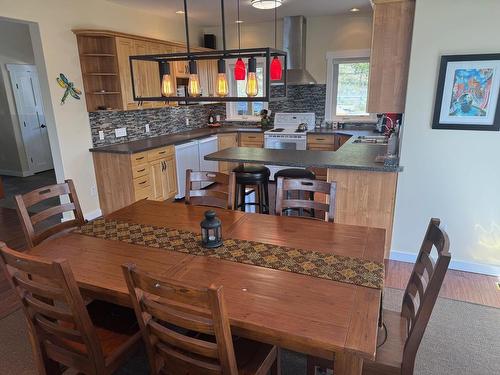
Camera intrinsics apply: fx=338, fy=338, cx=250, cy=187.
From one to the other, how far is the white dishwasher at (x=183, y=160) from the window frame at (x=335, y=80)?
2.36m

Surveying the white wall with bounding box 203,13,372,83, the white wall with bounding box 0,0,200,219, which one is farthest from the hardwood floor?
the white wall with bounding box 203,13,372,83

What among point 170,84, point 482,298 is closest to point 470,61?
point 482,298

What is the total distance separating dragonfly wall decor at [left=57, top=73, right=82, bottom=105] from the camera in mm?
3717

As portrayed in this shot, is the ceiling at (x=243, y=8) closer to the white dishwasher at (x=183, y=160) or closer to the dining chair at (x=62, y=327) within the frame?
the white dishwasher at (x=183, y=160)

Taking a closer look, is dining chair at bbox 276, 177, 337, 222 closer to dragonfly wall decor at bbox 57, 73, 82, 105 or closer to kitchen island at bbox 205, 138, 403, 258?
kitchen island at bbox 205, 138, 403, 258

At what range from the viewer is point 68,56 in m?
3.79

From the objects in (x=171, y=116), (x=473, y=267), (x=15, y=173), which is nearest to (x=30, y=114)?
(x=15, y=173)

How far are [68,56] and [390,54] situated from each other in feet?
11.1

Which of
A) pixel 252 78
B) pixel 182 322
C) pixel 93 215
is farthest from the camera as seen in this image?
pixel 93 215

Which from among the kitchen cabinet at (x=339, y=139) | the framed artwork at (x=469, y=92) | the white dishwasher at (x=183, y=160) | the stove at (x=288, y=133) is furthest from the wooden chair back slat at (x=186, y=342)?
the kitchen cabinet at (x=339, y=139)

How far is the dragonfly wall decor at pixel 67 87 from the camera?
3.72 m

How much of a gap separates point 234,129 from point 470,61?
3.94m

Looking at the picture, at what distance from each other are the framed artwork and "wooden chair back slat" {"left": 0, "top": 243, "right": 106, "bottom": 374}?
2785mm

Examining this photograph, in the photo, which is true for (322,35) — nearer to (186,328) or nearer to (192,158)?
(192,158)
